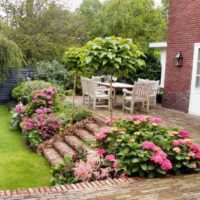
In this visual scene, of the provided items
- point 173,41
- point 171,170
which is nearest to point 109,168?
point 171,170

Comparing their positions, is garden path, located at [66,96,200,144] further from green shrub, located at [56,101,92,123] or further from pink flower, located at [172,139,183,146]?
pink flower, located at [172,139,183,146]

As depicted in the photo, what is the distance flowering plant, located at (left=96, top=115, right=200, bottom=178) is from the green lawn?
142cm

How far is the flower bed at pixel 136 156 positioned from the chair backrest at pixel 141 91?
381cm

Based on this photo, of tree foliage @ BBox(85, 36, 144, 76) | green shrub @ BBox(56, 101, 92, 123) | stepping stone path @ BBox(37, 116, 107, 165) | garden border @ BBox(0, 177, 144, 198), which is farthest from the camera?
green shrub @ BBox(56, 101, 92, 123)

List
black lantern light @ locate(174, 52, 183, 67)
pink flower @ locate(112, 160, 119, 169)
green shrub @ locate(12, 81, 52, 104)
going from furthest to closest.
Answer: green shrub @ locate(12, 81, 52, 104) → black lantern light @ locate(174, 52, 183, 67) → pink flower @ locate(112, 160, 119, 169)

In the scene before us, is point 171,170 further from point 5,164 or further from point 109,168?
point 5,164

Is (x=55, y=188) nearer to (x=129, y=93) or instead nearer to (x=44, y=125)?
(x=44, y=125)

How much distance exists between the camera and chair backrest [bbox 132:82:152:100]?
29.5 ft

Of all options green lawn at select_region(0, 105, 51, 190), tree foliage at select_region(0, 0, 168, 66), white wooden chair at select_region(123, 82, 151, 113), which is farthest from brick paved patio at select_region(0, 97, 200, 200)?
tree foliage at select_region(0, 0, 168, 66)

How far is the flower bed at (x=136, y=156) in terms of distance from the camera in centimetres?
427

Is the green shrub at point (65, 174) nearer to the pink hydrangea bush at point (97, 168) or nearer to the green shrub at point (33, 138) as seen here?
the pink hydrangea bush at point (97, 168)

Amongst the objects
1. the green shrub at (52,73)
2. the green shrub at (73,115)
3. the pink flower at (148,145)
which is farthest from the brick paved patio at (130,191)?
the green shrub at (52,73)

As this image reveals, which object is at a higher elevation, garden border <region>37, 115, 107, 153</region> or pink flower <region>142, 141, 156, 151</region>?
pink flower <region>142, 141, 156, 151</region>

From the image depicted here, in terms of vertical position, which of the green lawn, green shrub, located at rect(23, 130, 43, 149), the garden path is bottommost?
the green lawn
